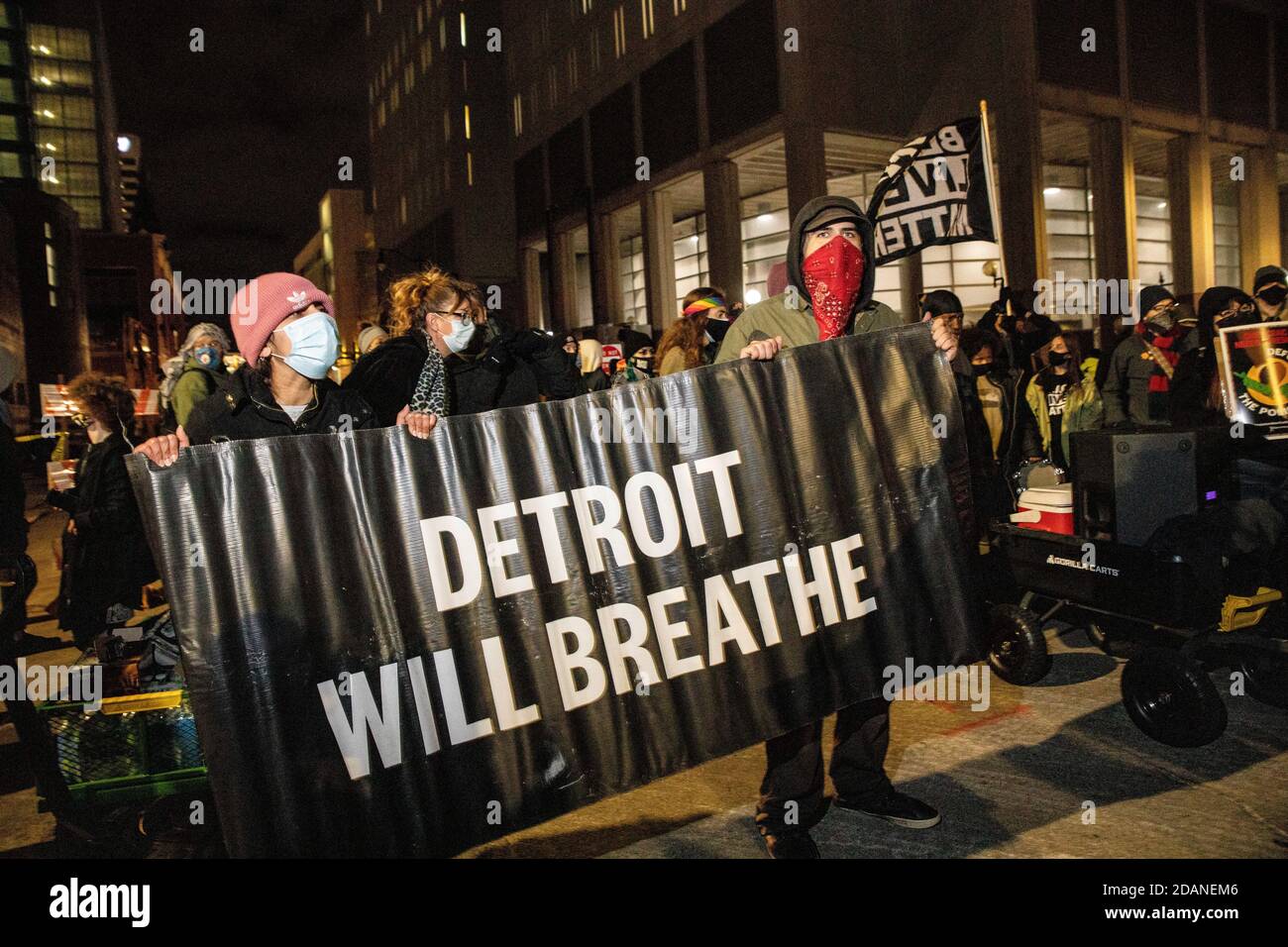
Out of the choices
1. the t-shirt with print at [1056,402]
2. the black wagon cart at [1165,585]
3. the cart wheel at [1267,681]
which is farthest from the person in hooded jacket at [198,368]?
the t-shirt with print at [1056,402]

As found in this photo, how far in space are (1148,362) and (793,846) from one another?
698 centimetres

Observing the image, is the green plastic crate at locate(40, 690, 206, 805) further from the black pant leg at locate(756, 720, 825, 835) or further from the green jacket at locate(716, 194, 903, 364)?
the green jacket at locate(716, 194, 903, 364)

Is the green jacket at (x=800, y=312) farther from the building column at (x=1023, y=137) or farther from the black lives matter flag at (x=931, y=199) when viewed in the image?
the building column at (x=1023, y=137)

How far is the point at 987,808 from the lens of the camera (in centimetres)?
363

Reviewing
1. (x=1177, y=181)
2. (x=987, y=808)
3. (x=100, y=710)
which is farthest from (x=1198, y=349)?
(x=1177, y=181)

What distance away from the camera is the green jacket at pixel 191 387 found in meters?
6.69

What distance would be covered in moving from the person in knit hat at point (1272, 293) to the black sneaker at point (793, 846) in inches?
201

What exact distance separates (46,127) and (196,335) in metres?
113

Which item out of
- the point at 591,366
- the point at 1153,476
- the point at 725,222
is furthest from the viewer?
the point at 725,222

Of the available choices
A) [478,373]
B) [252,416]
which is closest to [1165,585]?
[478,373]

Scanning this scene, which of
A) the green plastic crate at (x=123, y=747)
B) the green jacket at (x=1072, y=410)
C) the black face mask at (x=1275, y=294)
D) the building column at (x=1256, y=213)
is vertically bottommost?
the green plastic crate at (x=123, y=747)

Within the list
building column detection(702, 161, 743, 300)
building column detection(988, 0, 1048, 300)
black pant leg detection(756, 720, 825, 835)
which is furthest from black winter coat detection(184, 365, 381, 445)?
building column detection(702, 161, 743, 300)

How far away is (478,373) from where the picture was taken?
4031 millimetres

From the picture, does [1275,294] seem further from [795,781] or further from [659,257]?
[659,257]
